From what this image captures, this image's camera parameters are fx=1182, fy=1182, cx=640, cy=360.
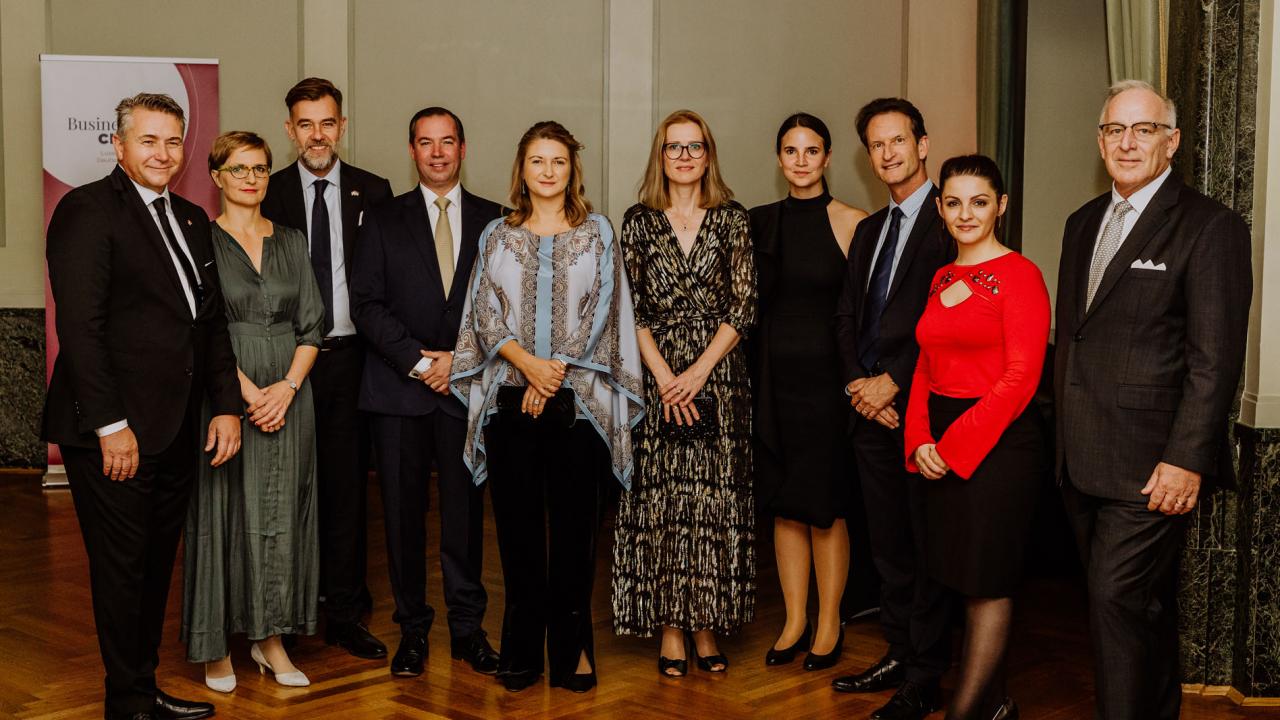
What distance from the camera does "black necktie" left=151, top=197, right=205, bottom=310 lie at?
333 cm

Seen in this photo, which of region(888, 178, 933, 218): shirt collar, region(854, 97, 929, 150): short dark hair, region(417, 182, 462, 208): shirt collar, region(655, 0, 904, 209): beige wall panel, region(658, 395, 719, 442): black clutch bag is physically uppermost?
region(655, 0, 904, 209): beige wall panel

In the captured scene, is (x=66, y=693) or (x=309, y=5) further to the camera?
(x=309, y=5)

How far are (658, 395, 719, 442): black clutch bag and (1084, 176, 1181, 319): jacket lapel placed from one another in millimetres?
1276

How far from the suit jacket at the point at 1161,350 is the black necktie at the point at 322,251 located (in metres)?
2.41

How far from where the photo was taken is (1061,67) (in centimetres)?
584

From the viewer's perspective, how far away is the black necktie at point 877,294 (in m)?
3.67

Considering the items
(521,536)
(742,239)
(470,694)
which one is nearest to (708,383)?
→ (742,239)

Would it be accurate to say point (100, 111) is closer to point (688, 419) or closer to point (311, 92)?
point (311, 92)

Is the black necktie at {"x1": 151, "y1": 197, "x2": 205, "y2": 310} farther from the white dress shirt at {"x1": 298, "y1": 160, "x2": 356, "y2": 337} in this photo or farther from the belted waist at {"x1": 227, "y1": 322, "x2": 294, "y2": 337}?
the white dress shirt at {"x1": 298, "y1": 160, "x2": 356, "y2": 337}

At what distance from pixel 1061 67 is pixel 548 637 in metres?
3.96

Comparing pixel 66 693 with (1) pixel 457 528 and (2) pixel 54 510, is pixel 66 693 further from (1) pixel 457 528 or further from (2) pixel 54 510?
(2) pixel 54 510

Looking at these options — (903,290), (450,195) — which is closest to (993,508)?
(903,290)

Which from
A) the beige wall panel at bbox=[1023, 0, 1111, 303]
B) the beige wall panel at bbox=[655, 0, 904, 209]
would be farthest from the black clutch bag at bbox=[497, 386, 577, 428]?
the beige wall panel at bbox=[655, 0, 904, 209]

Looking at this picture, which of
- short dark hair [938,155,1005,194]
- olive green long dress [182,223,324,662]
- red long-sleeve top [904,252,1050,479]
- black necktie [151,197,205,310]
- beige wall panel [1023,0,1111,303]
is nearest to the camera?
red long-sleeve top [904,252,1050,479]
